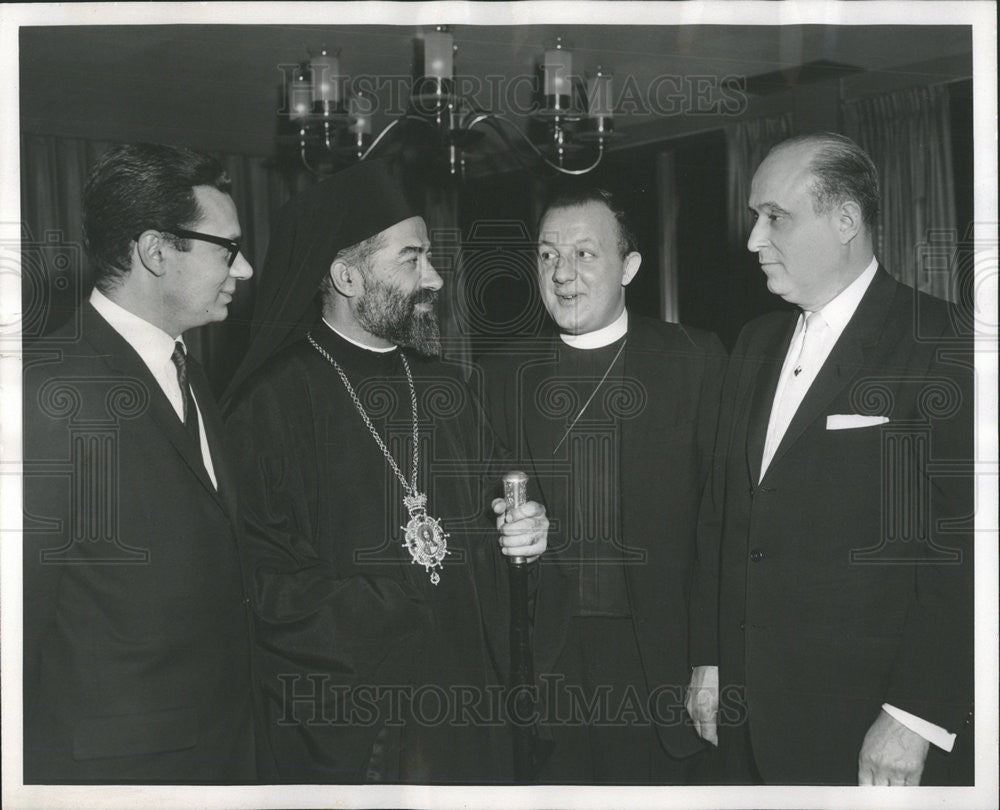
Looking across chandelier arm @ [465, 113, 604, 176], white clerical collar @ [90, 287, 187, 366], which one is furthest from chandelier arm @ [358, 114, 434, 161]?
white clerical collar @ [90, 287, 187, 366]

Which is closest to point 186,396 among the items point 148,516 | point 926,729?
point 148,516

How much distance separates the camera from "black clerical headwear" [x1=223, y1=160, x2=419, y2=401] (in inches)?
84.9

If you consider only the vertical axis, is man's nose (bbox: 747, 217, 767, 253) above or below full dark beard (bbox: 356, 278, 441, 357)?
above

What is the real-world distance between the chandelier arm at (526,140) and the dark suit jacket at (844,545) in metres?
0.51

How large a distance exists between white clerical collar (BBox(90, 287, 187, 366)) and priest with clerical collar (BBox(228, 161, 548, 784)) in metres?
0.18

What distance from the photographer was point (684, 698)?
2186mm

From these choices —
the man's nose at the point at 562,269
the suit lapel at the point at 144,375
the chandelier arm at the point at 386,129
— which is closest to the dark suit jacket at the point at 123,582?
the suit lapel at the point at 144,375

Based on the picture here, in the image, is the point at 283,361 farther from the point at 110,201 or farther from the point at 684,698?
the point at 684,698

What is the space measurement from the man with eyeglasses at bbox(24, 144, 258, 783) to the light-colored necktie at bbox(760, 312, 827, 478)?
3.99 feet

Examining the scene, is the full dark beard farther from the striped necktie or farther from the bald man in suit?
the bald man in suit

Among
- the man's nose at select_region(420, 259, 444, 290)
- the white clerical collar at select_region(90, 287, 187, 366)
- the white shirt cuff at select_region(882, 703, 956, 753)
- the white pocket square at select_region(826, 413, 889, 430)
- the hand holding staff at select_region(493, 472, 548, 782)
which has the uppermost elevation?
the man's nose at select_region(420, 259, 444, 290)

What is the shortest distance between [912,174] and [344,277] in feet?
Answer: 4.28

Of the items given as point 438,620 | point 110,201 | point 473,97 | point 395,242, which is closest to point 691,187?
point 473,97

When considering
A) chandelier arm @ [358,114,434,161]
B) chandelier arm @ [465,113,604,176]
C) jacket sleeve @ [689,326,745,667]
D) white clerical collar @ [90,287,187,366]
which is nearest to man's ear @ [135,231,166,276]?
white clerical collar @ [90,287,187,366]
